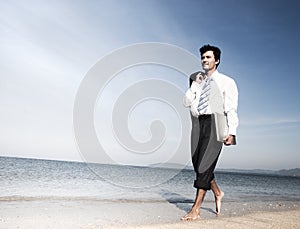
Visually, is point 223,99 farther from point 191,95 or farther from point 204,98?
point 191,95

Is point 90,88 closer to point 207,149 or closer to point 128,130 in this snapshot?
point 128,130

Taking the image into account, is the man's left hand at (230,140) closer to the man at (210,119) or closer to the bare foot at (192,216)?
the man at (210,119)

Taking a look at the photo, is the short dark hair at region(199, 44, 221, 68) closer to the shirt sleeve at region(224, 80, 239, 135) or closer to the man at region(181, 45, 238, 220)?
the man at region(181, 45, 238, 220)

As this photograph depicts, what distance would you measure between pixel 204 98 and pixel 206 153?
730 mm

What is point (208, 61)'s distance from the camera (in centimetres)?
367

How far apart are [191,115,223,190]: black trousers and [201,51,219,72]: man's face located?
0.67 m

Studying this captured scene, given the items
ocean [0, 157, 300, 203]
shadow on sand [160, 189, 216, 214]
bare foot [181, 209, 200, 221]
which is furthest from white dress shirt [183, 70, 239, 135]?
ocean [0, 157, 300, 203]

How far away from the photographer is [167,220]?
355 cm

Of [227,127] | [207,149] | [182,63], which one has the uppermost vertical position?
[182,63]

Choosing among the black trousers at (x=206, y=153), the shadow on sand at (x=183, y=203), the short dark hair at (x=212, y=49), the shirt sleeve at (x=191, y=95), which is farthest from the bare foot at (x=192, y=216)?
the short dark hair at (x=212, y=49)

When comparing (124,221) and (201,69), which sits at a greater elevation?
(201,69)

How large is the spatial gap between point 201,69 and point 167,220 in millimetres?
2150

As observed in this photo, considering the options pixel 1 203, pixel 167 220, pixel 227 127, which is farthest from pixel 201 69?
pixel 1 203

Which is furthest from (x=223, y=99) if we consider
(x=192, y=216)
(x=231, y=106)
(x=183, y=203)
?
(x=183, y=203)
